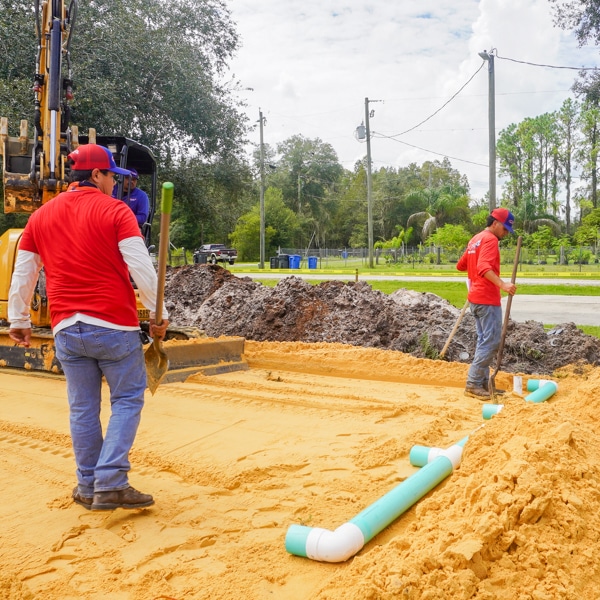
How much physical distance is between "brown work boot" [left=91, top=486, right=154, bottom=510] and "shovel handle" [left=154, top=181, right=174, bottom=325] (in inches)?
41.3

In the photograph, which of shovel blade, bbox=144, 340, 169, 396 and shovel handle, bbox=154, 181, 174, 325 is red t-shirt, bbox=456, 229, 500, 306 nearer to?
shovel blade, bbox=144, 340, 169, 396

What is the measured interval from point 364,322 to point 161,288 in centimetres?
663

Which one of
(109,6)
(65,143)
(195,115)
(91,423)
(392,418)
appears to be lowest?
(392,418)

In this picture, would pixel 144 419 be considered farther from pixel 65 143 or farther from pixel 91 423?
pixel 65 143

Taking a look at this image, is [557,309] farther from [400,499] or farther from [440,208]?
[440,208]

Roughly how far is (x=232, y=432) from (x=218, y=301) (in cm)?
694

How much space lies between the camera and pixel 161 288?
3715 millimetres

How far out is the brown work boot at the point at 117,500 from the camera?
365 cm

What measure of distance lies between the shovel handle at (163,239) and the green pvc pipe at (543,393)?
414cm

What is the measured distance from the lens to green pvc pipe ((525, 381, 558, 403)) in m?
6.27

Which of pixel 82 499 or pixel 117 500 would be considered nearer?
pixel 117 500

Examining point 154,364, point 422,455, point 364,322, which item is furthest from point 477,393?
point 154,364

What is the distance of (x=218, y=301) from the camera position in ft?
40.0

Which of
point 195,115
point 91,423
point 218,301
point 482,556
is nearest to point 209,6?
point 195,115
